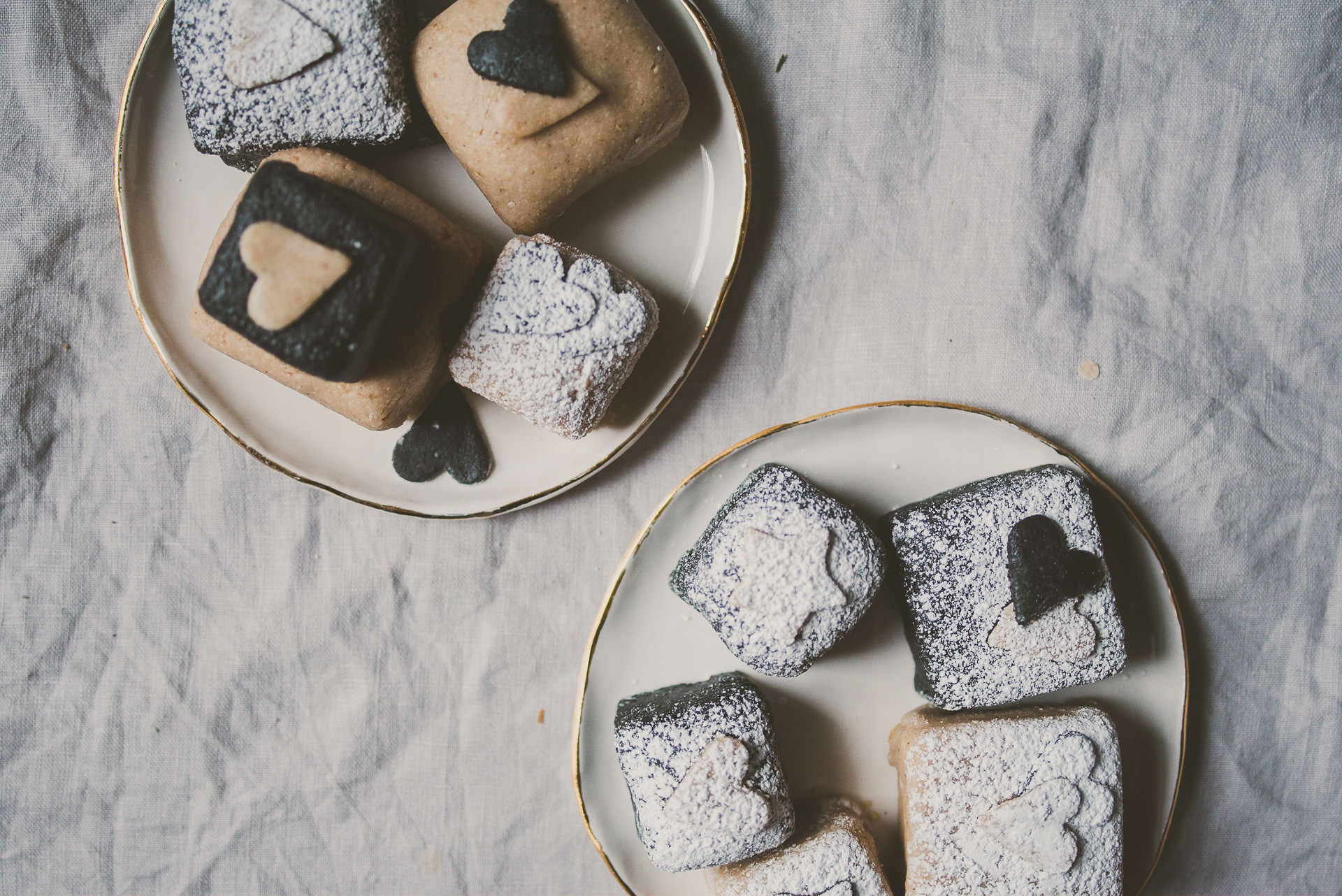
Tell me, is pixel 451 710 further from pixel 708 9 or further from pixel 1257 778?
pixel 1257 778

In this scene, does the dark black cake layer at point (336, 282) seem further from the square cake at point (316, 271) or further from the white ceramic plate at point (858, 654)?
the white ceramic plate at point (858, 654)

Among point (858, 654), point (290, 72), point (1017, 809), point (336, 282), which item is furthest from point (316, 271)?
point (1017, 809)

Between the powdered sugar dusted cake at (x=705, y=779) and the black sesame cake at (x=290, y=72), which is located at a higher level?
the black sesame cake at (x=290, y=72)

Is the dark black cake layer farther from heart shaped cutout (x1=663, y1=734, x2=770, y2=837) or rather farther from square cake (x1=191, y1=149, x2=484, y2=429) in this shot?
heart shaped cutout (x1=663, y1=734, x2=770, y2=837)

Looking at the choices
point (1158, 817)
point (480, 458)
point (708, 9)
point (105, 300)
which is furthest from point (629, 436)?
point (1158, 817)

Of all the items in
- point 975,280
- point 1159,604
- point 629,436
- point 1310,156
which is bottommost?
point 1159,604

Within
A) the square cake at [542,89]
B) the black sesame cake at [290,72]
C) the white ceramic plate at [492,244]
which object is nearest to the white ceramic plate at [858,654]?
the white ceramic plate at [492,244]

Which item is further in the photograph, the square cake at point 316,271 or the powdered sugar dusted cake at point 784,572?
the powdered sugar dusted cake at point 784,572
